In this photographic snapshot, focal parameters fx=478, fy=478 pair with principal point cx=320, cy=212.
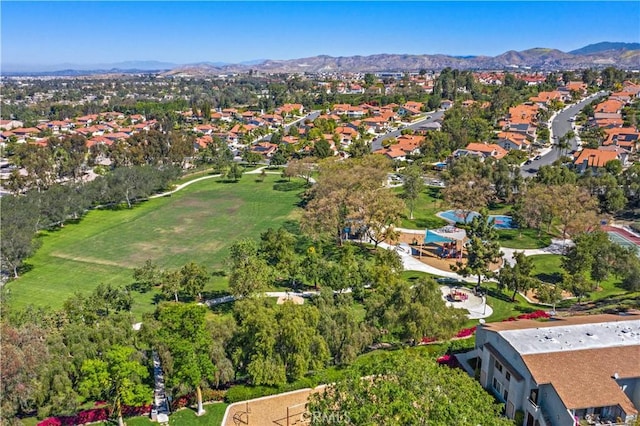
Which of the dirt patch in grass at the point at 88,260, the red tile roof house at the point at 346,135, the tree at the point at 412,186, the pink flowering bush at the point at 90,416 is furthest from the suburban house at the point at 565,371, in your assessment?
the red tile roof house at the point at 346,135

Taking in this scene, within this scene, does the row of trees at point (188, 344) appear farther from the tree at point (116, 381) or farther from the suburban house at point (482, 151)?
the suburban house at point (482, 151)

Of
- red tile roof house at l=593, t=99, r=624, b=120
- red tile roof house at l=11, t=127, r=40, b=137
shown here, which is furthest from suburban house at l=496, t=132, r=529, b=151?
red tile roof house at l=11, t=127, r=40, b=137

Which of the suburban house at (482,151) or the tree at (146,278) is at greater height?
the suburban house at (482,151)

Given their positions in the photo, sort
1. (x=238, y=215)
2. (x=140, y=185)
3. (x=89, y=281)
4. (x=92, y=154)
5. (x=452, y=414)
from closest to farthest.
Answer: (x=452, y=414) → (x=89, y=281) → (x=238, y=215) → (x=140, y=185) → (x=92, y=154)

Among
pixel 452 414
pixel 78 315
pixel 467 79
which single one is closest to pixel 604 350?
pixel 452 414

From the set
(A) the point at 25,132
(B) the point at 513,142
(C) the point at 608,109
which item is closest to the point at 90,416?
(B) the point at 513,142

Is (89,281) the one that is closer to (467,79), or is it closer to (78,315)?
(78,315)

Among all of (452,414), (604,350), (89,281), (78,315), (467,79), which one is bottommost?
(89,281)
